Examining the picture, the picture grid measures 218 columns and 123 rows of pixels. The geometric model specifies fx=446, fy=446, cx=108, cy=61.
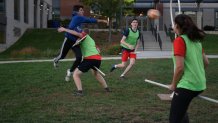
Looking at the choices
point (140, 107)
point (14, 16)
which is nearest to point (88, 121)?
point (140, 107)

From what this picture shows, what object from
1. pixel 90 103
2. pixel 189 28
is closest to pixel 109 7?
pixel 90 103

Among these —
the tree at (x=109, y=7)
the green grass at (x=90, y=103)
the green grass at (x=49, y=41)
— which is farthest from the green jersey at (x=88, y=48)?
the tree at (x=109, y=7)

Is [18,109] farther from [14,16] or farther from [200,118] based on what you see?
[14,16]

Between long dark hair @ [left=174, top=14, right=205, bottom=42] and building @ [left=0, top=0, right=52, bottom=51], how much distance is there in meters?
33.3

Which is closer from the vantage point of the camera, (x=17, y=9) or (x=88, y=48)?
(x=88, y=48)

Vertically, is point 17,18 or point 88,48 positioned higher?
point 17,18

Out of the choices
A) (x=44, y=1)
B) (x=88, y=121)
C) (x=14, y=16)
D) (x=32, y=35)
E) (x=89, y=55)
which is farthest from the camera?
(x=44, y=1)

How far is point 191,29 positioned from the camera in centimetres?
534

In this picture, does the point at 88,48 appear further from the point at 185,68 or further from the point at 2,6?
the point at 2,6

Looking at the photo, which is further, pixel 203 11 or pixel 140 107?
pixel 203 11

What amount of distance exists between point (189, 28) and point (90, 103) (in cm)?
389

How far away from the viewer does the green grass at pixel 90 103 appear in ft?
24.4

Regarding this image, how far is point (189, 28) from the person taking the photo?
5344mm

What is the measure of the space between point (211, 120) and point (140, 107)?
4.98 feet
